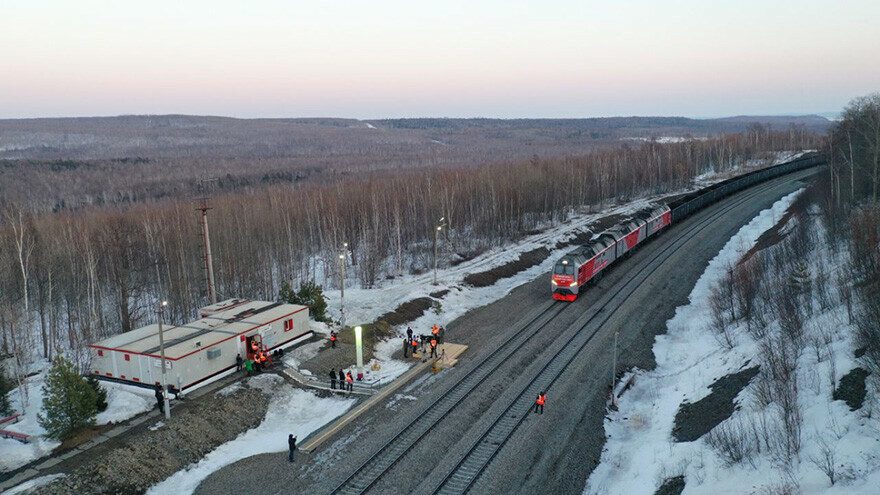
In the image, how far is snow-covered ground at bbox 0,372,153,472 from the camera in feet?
64.6

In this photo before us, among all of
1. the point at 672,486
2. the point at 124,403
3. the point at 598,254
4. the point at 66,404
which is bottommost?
the point at 672,486

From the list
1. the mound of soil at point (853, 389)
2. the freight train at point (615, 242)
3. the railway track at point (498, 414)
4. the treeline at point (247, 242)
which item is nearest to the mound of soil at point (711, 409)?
the mound of soil at point (853, 389)

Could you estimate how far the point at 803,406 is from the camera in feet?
59.6

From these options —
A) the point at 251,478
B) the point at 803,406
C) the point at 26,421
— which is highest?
the point at 803,406

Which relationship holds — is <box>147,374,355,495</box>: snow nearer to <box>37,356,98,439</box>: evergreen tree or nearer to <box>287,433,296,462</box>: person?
<box>287,433,296,462</box>: person

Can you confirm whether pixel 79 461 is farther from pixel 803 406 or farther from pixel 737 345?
pixel 737 345

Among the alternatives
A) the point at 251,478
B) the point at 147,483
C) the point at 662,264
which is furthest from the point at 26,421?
the point at 662,264

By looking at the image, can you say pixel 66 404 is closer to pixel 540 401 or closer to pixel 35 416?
pixel 35 416

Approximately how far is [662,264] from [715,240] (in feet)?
42.4

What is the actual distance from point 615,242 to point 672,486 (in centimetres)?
3227

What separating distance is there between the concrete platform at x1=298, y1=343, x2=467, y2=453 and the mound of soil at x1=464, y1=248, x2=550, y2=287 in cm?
1436

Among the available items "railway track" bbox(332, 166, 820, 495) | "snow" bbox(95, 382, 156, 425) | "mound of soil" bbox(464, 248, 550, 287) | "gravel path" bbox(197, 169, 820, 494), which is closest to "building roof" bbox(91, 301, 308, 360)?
"snow" bbox(95, 382, 156, 425)

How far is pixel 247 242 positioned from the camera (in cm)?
5766

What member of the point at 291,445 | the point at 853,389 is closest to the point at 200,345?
the point at 291,445
